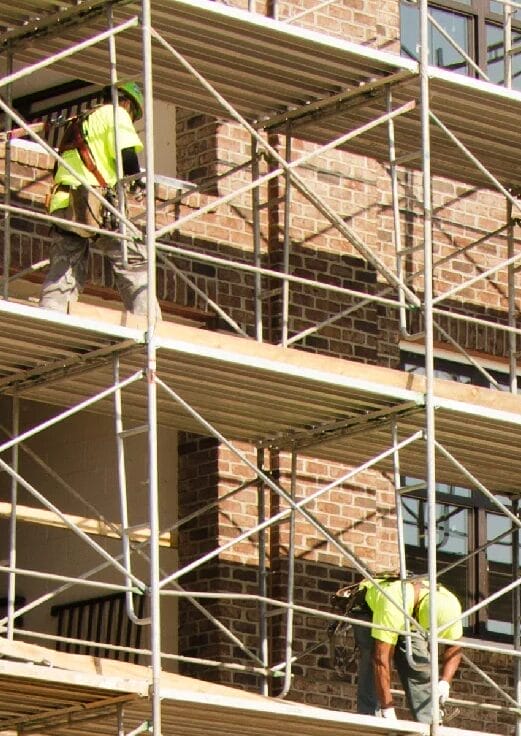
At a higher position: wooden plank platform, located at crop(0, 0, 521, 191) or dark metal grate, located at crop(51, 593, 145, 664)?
wooden plank platform, located at crop(0, 0, 521, 191)

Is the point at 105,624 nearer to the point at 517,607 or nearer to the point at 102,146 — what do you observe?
the point at 517,607

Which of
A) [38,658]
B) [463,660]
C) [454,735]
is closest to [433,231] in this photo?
[463,660]

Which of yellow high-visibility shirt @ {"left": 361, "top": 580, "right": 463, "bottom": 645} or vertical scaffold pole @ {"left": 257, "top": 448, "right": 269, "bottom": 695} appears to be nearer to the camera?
yellow high-visibility shirt @ {"left": 361, "top": 580, "right": 463, "bottom": 645}

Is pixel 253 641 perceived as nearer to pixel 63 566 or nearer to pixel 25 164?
pixel 63 566

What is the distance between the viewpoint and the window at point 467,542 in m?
20.4

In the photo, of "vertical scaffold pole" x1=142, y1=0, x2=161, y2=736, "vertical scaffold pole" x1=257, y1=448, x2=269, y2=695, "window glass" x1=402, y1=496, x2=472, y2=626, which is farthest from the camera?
"window glass" x1=402, y1=496, x2=472, y2=626

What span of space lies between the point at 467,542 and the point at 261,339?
118 inches

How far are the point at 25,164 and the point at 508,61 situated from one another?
3.96 metres

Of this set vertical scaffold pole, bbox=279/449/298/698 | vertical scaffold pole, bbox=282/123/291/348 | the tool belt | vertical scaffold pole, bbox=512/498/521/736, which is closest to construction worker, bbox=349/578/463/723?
vertical scaffold pole, bbox=279/449/298/698

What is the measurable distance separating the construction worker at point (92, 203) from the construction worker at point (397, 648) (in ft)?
9.09

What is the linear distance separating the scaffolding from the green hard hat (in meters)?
0.15

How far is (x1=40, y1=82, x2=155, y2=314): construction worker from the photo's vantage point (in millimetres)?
16734

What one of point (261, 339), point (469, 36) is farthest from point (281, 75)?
point (469, 36)

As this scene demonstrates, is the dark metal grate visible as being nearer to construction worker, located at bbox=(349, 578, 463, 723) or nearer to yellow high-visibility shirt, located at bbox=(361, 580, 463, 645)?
construction worker, located at bbox=(349, 578, 463, 723)
